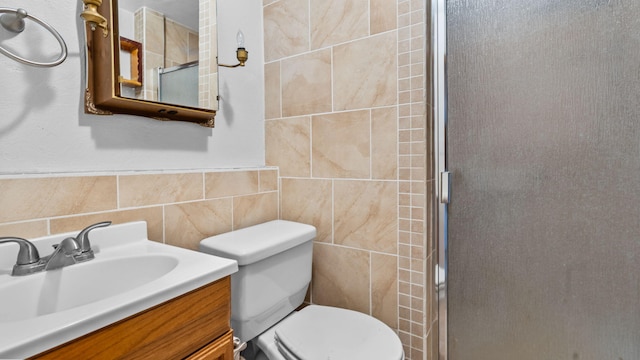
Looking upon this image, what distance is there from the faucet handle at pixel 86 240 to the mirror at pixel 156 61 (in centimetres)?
36

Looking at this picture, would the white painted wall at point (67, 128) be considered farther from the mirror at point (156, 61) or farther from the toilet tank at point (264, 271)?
the toilet tank at point (264, 271)

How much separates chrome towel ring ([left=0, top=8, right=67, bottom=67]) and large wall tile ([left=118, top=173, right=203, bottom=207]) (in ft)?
1.12

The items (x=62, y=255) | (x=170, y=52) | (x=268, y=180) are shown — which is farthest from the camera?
(x=268, y=180)

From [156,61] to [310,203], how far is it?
796 millimetres

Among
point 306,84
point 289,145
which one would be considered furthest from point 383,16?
point 289,145

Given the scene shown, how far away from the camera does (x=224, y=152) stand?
1.31m

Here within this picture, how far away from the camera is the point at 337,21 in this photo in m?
1.29

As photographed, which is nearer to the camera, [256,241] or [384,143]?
[256,241]

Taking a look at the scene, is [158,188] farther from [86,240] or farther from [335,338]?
[335,338]

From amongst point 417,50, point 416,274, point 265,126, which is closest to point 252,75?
point 265,126

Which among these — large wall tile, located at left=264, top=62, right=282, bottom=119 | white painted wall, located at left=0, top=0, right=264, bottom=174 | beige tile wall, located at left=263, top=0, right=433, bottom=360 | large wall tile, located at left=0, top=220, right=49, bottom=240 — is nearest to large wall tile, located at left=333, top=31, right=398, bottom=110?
beige tile wall, located at left=263, top=0, right=433, bottom=360

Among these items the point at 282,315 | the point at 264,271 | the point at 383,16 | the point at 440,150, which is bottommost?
the point at 282,315

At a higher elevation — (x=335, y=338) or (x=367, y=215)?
(x=367, y=215)

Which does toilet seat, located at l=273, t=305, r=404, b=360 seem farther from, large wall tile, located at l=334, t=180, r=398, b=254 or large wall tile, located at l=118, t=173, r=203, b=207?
large wall tile, located at l=118, t=173, r=203, b=207
